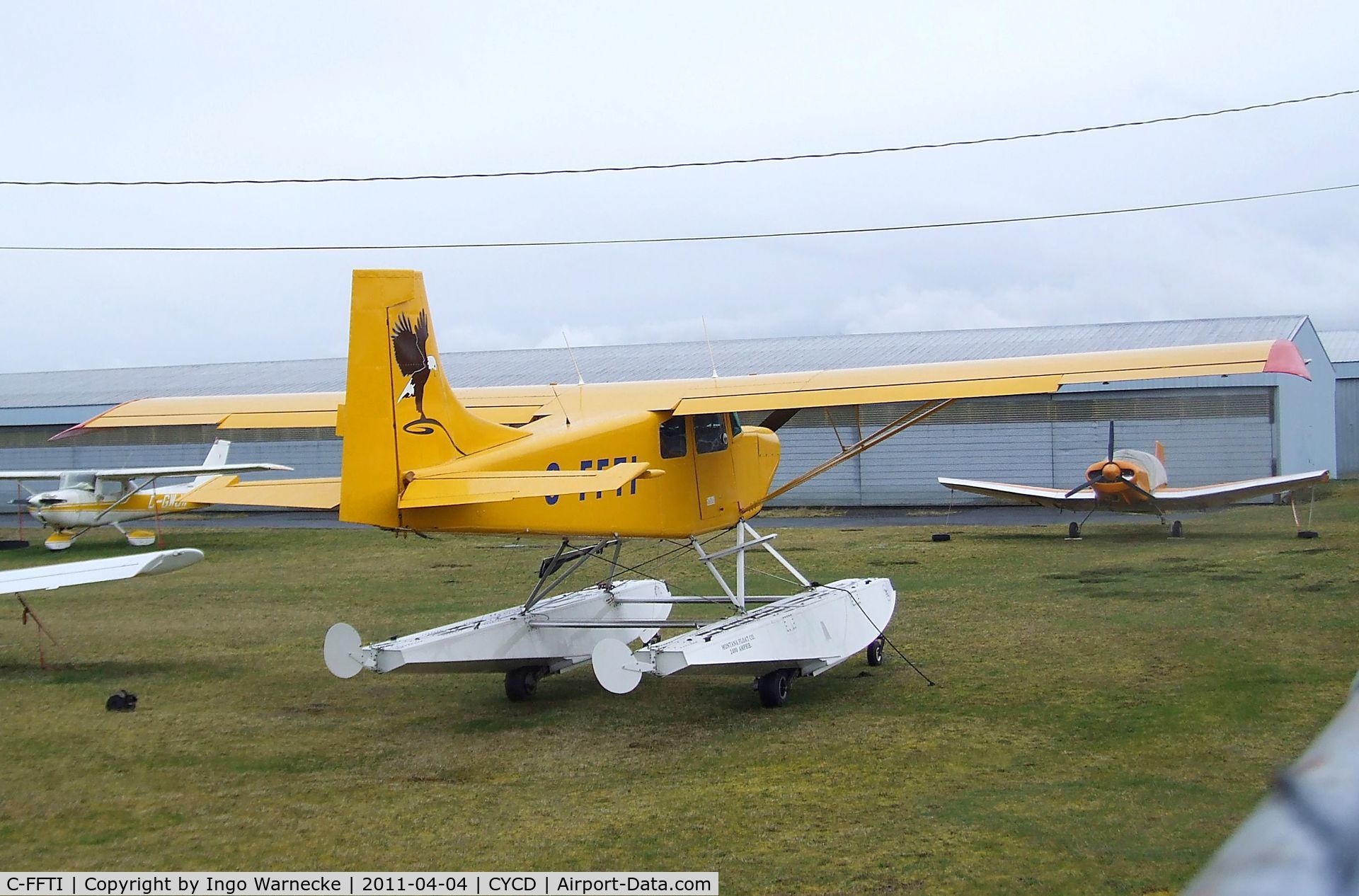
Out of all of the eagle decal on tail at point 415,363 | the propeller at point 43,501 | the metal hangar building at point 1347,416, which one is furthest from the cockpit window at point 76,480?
the metal hangar building at point 1347,416

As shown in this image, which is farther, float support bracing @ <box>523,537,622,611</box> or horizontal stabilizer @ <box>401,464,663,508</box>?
float support bracing @ <box>523,537,622,611</box>

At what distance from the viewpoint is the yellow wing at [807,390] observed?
10.3m

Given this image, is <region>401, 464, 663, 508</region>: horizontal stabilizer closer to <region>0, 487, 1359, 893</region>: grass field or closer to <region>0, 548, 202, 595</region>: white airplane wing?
<region>0, 487, 1359, 893</region>: grass field

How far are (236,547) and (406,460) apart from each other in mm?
16045

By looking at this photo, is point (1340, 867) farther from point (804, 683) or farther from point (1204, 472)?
point (1204, 472)

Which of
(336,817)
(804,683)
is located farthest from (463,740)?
(804,683)

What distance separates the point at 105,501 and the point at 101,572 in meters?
14.4

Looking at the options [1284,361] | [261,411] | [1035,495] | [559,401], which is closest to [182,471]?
[261,411]

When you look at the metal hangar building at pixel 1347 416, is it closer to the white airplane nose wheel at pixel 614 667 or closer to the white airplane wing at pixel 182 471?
the white airplane wing at pixel 182 471

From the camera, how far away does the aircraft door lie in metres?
10.5

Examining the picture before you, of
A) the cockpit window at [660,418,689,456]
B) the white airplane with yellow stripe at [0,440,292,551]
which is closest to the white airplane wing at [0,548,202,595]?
the cockpit window at [660,418,689,456]

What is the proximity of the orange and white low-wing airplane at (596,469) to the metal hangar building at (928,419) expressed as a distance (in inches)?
439

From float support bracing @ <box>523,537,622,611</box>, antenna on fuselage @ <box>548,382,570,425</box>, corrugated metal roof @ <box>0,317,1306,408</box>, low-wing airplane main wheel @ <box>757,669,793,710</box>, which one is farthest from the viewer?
corrugated metal roof @ <box>0,317,1306,408</box>

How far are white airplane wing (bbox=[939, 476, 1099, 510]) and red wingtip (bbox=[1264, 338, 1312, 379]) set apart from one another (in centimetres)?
1140
